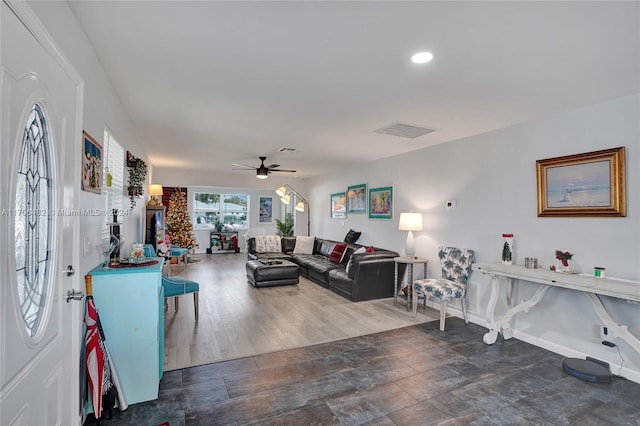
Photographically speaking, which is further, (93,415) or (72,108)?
(93,415)

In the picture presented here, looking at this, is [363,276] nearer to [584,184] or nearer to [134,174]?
[584,184]

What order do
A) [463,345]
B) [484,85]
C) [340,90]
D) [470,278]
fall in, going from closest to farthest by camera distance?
[484,85]
[340,90]
[463,345]
[470,278]

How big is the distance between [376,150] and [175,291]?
3616 mm

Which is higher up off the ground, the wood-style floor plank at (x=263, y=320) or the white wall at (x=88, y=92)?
the white wall at (x=88, y=92)

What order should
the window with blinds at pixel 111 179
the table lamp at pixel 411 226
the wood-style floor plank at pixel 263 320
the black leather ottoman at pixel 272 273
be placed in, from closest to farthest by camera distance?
the window with blinds at pixel 111 179
the wood-style floor plank at pixel 263 320
the table lamp at pixel 411 226
the black leather ottoman at pixel 272 273

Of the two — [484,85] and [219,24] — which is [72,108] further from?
[484,85]

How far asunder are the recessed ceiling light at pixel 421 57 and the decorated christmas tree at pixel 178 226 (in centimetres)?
693

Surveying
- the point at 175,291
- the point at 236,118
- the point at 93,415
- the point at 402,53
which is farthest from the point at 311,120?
the point at 93,415

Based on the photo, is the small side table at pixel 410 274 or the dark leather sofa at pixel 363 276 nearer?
the small side table at pixel 410 274

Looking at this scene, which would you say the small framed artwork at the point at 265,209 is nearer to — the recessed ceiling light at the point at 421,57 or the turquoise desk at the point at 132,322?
the turquoise desk at the point at 132,322

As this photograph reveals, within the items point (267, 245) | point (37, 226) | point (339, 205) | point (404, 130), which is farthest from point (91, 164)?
point (339, 205)

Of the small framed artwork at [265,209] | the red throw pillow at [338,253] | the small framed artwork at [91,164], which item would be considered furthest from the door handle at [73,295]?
the small framed artwork at [265,209]

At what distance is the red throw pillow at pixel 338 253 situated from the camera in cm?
617

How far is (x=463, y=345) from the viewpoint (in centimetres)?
328
